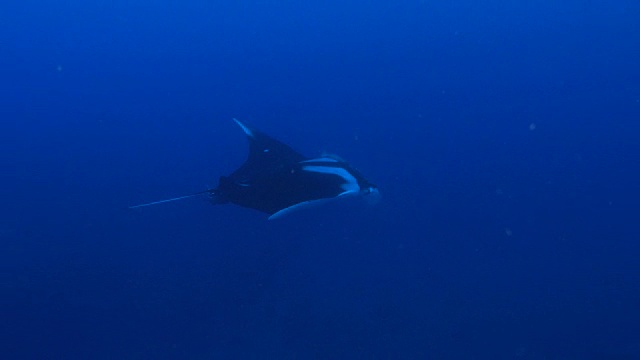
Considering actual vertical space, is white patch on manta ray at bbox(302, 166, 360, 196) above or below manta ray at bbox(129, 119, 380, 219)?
above

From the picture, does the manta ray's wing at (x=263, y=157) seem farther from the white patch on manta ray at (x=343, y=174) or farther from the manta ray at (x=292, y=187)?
the white patch on manta ray at (x=343, y=174)

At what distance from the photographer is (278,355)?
556cm

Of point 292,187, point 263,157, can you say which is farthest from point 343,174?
point 263,157

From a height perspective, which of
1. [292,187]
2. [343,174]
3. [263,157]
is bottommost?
[292,187]

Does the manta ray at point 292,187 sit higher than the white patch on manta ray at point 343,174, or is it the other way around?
the white patch on manta ray at point 343,174

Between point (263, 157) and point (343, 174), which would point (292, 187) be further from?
point (263, 157)

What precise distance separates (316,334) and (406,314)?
1.19 metres

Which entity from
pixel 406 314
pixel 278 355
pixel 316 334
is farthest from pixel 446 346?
pixel 278 355

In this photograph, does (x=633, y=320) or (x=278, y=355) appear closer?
(x=278, y=355)

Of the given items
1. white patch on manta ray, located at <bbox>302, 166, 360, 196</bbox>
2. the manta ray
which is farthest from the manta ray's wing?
white patch on manta ray, located at <bbox>302, 166, 360, 196</bbox>

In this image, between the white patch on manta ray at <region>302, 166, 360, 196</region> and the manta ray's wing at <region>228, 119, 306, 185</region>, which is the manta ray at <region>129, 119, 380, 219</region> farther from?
the manta ray's wing at <region>228, 119, 306, 185</region>

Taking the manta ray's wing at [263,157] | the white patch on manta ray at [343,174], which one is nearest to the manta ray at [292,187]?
the white patch on manta ray at [343,174]

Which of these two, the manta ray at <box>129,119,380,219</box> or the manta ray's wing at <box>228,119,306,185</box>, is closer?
the manta ray at <box>129,119,380,219</box>

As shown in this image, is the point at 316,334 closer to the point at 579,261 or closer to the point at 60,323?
the point at 60,323
